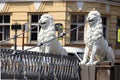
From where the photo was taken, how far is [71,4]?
1271 inches

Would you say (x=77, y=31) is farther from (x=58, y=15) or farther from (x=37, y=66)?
(x=37, y=66)

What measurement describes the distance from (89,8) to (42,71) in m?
17.6

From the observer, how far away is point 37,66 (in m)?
15.1

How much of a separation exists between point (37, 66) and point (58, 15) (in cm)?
1709

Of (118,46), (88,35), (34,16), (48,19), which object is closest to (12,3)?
(34,16)

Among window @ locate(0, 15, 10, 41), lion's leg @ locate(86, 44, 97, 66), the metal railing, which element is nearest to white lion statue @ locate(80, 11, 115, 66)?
lion's leg @ locate(86, 44, 97, 66)

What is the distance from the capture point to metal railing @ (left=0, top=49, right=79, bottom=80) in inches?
557

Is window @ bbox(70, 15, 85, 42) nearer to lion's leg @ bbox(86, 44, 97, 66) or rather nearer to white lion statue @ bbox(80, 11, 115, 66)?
white lion statue @ bbox(80, 11, 115, 66)

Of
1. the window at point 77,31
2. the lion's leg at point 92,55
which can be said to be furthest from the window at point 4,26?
the lion's leg at point 92,55

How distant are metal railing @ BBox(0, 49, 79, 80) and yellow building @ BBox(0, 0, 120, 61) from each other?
50.3ft

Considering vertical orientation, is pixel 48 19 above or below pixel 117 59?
above

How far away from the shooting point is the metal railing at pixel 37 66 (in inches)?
557

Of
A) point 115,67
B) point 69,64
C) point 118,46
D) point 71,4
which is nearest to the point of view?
point 115,67

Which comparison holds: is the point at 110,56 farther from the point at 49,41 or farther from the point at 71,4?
the point at 71,4
